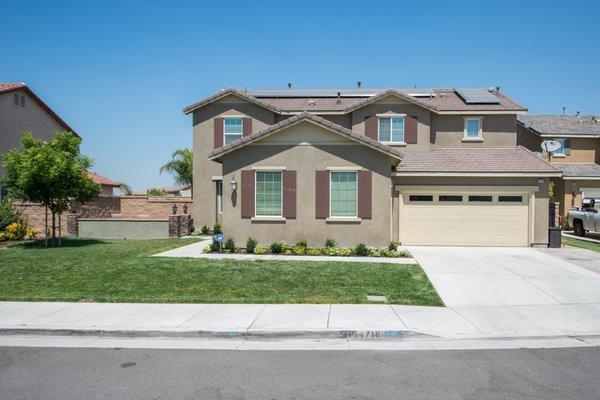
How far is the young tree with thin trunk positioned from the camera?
17.1m

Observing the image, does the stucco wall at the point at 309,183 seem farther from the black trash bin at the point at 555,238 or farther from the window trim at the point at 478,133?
the window trim at the point at 478,133

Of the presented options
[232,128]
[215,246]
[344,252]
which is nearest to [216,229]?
[232,128]

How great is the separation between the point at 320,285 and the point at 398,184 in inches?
343

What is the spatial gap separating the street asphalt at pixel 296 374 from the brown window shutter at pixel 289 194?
9.98m

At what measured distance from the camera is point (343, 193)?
1658cm

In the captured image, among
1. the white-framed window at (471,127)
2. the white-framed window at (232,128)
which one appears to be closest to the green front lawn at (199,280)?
the white-framed window at (232,128)

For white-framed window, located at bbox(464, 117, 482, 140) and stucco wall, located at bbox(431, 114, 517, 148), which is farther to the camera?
white-framed window, located at bbox(464, 117, 482, 140)

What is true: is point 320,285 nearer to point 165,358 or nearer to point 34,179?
point 165,358

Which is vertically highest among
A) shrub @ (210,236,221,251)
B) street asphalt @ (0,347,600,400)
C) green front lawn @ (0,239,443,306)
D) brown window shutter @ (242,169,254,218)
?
brown window shutter @ (242,169,254,218)

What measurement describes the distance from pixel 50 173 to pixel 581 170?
96.7 feet

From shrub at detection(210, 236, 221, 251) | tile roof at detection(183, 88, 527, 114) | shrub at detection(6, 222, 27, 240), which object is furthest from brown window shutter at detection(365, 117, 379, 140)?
shrub at detection(6, 222, 27, 240)

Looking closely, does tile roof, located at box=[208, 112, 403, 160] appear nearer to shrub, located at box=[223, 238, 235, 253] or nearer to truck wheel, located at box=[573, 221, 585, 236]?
shrub, located at box=[223, 238, 235, 253]

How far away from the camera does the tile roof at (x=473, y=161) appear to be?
18.1m

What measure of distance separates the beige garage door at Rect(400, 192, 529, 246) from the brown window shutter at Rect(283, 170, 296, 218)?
4.84m
